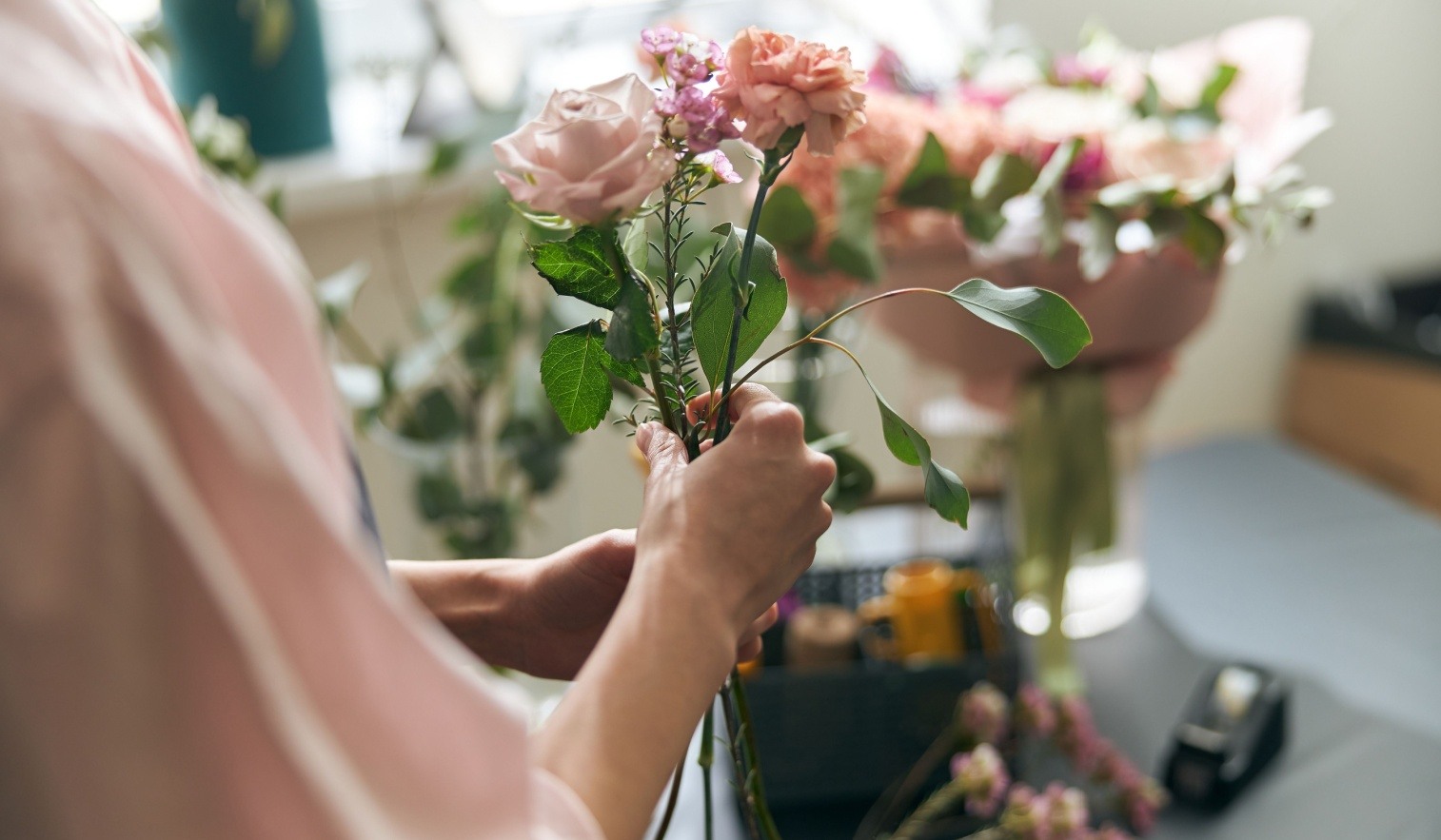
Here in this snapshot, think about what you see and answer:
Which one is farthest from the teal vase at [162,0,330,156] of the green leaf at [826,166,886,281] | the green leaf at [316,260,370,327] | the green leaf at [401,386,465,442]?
the green leaf at [826,166,886,281]

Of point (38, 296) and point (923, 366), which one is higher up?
point (38, 296)

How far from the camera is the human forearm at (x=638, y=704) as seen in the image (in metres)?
0.35

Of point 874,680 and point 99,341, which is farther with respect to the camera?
point 874,680

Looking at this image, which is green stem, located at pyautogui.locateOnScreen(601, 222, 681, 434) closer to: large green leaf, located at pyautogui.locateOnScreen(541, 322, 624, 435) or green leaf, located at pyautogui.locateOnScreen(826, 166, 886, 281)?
large green leaf, located at pyautogui.locateOnScreen(541, 322, 624, 435)

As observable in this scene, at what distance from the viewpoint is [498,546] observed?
115 centimetres

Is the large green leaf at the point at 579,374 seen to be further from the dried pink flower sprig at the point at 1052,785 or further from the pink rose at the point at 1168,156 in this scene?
the pink rose at the point at 1168,156

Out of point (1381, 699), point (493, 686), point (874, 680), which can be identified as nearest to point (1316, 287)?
point (1381, 699)

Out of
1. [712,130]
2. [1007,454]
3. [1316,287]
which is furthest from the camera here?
[1316,287]

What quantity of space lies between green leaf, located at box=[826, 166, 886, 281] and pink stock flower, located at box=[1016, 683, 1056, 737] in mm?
348

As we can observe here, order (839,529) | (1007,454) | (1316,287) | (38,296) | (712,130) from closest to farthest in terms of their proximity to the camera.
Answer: (38,296) → (712,130) → (1007,454) → (839,529) → (1316,287)

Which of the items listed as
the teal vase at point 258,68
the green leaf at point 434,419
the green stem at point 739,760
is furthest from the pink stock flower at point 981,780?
the teal vase at point 258,68

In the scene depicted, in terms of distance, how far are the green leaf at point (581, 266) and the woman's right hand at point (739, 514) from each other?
7 centimetres

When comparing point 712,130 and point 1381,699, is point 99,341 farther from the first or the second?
point 1381,699

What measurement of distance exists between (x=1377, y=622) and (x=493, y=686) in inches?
46.6
